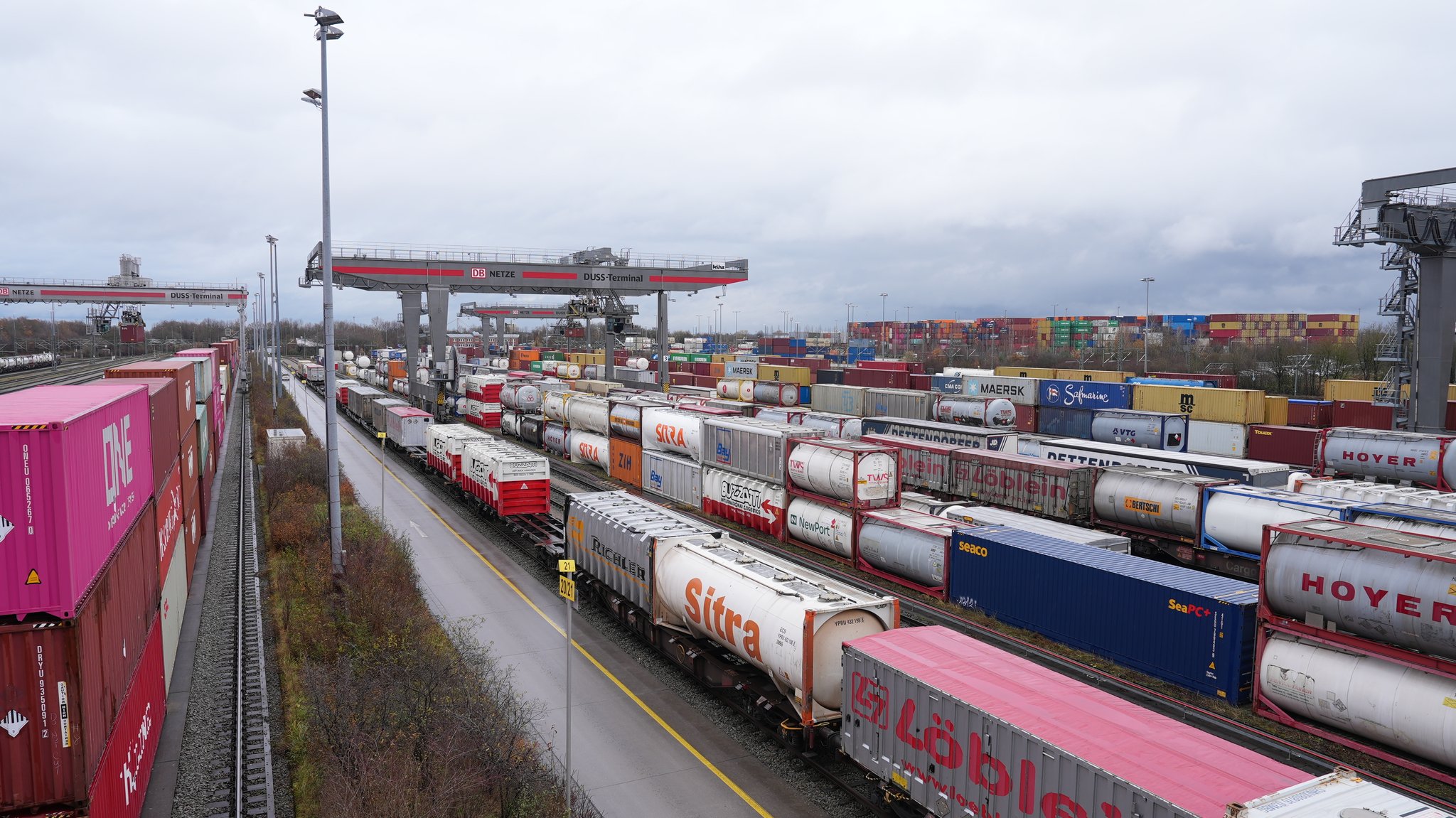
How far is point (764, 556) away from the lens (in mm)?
19312

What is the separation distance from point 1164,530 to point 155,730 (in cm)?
2846

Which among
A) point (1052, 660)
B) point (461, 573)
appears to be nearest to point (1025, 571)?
point (1052, 660)

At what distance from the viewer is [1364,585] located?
15.6 metres

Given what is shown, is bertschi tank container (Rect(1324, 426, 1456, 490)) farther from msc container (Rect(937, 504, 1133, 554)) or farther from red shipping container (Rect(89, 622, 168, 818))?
red shipping container (Rect(89, 622, 168, 818))

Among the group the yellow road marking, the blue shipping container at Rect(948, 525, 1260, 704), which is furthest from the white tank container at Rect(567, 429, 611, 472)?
the blue shipping container at Rect(948, 525, 1260, 704)

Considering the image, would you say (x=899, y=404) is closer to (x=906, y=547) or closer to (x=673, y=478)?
(x=673, y=478)

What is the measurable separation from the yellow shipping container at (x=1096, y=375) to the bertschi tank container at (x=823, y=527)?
36.4 metres

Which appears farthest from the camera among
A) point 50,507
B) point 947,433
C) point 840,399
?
point 840,399

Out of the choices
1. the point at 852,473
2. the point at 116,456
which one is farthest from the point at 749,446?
the point at 116,456

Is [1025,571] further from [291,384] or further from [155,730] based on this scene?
[291,384]

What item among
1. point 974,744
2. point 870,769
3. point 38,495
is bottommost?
point 870,769

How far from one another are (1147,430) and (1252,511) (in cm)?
1989

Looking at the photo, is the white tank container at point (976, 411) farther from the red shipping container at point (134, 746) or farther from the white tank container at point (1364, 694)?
the red shipping container at point (134, 746)

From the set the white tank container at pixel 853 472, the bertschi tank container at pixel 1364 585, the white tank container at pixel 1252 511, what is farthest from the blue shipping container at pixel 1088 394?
the bertschi tank container at pixel 1364 585
